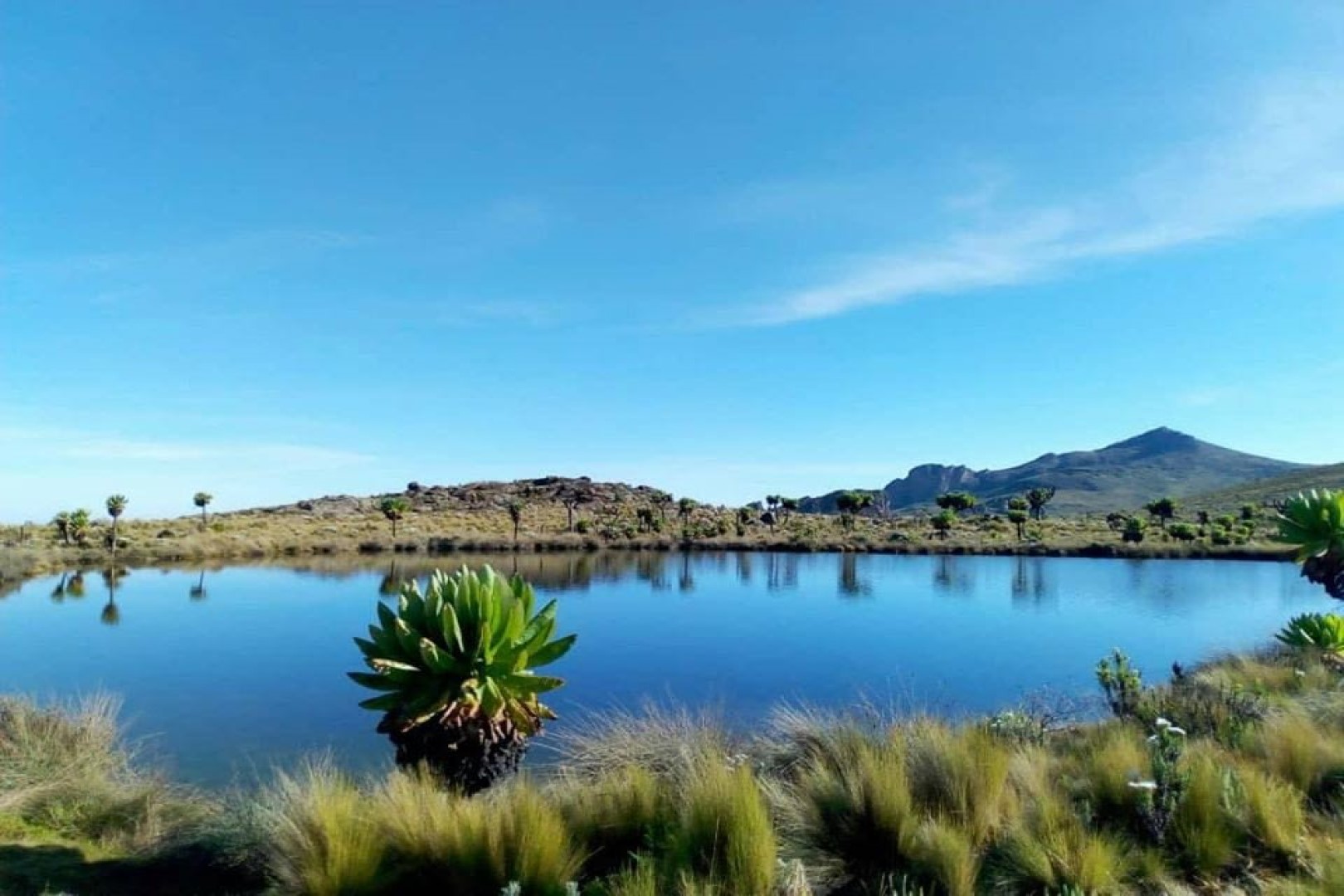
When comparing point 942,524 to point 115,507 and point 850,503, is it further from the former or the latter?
point 115,507

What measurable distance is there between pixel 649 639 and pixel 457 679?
1344cm

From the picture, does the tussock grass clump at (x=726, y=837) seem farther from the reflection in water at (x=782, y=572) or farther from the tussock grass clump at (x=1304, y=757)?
the reflection in water at (x=782, y=572)

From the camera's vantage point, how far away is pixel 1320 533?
975 cm

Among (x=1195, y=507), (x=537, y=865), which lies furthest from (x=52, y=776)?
(x=1195, y=507)

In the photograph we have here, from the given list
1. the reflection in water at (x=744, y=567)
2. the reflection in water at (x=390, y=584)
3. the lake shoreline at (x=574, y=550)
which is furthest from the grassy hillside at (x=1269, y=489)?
the reflection in water at (x=390, y=584)

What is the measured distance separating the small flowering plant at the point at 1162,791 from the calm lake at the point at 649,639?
3.78 meters

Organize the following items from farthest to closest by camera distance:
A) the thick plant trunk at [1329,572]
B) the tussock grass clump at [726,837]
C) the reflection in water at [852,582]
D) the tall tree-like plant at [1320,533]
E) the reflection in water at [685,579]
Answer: the reflection in water at [685,579] < the reflection in water at [852,582] < the thick plant trunk at [1329,572] < the tall tree-like plant at [1320,533] < the tussock grass clump at [726,837]

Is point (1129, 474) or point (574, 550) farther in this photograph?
point (1129, 474)

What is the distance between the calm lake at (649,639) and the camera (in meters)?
11.2

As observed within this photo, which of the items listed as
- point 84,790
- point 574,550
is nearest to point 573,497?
point 574,550

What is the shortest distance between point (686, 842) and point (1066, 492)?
14158 centimetres

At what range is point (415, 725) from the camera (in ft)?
15.0

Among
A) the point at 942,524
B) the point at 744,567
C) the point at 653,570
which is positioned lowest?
the point at 744,567

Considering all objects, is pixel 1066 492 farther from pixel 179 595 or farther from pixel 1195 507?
pixel 179 595
